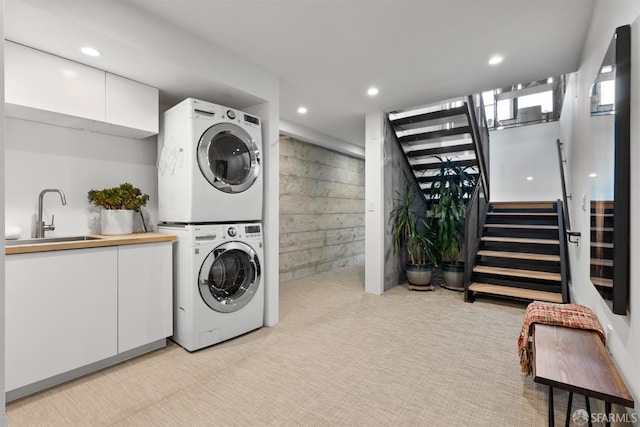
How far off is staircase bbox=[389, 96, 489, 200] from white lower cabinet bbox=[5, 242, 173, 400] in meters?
3.60

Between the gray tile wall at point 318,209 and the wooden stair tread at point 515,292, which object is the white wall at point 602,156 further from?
the gray tile wall at point 318,209

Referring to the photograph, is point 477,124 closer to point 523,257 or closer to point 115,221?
point 523,257

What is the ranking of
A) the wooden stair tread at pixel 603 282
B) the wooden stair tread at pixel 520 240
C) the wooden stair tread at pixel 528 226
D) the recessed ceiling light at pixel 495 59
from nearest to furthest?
the wooden stair tread at pixel 603 282, the recessed ceiling light at pixel 495 59, the wooden stair tread at pixel 520 240, the wooden stair tread at pixel 528 226

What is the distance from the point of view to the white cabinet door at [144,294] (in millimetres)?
2207

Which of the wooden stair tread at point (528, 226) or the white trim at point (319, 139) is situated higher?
the white trim at point (319, 139)

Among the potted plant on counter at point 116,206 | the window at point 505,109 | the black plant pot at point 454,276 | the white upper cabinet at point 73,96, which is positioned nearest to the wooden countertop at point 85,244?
the potted plant on counter at point 116,206

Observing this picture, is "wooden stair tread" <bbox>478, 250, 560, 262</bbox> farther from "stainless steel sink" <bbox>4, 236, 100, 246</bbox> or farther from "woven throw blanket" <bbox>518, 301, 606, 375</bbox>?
"stainless steel sink" <bbox>4, 236, 100, 246</bbox>

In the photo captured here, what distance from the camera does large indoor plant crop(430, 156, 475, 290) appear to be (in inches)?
172

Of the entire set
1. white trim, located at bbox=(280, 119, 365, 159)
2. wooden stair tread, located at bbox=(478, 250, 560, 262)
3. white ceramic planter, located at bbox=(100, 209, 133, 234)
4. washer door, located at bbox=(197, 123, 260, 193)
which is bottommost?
wooden stair tread, located at bbox=(478, 250, 560, 262)

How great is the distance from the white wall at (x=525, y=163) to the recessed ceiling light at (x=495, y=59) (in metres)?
3.88

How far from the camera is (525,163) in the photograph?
19.2ft

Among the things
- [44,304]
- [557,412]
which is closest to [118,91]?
[44,304]

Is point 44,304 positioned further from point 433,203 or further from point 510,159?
point 510,159

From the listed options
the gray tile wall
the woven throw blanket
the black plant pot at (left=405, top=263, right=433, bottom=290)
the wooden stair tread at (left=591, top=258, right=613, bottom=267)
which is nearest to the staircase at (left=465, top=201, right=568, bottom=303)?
the black plant pot at (left=405, top=263, right=433, bottom=290)
